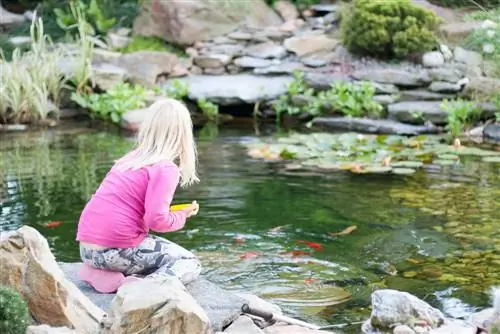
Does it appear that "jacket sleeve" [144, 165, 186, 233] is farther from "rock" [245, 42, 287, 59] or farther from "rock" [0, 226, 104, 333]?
"rock" [245, 42, 287, 59]

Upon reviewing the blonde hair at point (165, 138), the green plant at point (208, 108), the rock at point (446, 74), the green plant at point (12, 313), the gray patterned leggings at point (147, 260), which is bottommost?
the green plant at point (208, 108)

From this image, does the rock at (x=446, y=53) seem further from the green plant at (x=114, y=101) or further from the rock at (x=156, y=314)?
the rock at (x=156, y=314)

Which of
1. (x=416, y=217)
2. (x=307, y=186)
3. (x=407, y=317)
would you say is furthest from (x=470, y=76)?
(x=407, y=317)

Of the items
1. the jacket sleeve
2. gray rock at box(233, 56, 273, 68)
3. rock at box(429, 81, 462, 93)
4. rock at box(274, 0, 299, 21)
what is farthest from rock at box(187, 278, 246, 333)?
rock at box(274, 0, 299, 21)

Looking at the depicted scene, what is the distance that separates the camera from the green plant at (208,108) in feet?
38.5

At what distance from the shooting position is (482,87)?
34.9ft

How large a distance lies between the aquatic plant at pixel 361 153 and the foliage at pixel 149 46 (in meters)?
4.78

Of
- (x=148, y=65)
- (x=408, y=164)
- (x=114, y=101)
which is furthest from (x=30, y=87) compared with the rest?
(x=408, y=164)

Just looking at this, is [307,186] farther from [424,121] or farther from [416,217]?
[424,121]

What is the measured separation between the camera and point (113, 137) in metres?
10.6

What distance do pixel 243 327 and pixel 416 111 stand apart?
708 centimetres

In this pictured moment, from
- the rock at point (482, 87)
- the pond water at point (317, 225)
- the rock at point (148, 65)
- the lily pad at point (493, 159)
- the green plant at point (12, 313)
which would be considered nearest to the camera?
the green plant at point (12, 313)

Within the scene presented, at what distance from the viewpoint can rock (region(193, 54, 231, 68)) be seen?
13.3 m

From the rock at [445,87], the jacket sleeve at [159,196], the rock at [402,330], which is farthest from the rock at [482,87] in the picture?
the jacket sleeve at [159,196]
